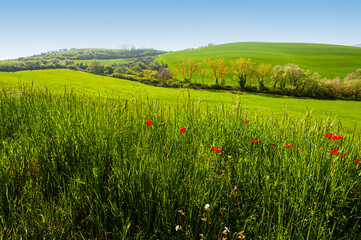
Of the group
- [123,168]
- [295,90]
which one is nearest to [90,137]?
[123,168]

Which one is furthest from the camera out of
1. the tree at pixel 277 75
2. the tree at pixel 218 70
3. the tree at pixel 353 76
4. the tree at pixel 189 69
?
the tree at pixel 189 69

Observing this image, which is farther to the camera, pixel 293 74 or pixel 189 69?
pixel 189 69

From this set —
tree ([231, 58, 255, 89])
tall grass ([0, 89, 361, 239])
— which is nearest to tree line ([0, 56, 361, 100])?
tree ([231, 58, 255, 89])

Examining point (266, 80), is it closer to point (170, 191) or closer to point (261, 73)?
point (261, 73)

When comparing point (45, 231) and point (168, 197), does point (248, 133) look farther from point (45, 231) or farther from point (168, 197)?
point (45, 231)

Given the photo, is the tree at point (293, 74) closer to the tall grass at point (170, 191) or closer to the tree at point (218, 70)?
the tree at point (218, 70)

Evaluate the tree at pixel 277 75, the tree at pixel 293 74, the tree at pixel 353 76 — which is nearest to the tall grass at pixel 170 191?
the tree at pixel 293 74

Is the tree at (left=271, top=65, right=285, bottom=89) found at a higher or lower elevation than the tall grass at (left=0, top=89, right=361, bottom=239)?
higher

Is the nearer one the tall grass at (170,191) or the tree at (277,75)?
the tall grass at (170,191)

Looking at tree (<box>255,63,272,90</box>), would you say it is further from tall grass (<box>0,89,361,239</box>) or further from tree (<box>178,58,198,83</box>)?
tall grass (<box>0,89,361,239</box>)

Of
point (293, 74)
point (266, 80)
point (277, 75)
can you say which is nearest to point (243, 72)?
point (266, 80)

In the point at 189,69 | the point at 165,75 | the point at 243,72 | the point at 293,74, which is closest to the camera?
the point at 293,74

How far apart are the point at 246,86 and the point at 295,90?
12.6 metres

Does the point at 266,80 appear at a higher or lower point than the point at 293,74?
lower
